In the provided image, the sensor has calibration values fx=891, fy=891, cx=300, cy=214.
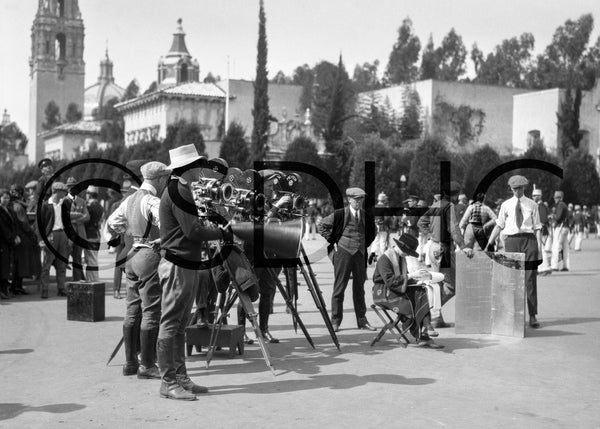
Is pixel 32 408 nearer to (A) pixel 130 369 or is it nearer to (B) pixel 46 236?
(A) pixel 130 369

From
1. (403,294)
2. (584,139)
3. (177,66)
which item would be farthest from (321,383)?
(177,66)

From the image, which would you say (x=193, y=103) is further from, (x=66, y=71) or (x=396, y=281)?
(x=396, y=281)

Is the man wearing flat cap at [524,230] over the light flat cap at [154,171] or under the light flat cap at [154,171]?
under

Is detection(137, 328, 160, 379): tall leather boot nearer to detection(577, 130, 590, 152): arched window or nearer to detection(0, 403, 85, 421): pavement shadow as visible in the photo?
detection(0, 403, 85, 421): pavement shadow

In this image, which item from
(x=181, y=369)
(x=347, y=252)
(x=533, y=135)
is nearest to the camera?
(x=181, y=369)

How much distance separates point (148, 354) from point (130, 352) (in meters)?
0.34

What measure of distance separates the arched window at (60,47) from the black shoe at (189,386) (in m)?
142

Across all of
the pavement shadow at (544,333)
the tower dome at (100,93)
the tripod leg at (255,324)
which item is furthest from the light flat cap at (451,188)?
the tower dome at (100,93)

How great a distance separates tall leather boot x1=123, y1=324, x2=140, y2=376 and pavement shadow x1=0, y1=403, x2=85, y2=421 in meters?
1.31

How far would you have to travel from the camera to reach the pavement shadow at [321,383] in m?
8.21

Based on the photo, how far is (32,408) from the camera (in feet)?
24.3

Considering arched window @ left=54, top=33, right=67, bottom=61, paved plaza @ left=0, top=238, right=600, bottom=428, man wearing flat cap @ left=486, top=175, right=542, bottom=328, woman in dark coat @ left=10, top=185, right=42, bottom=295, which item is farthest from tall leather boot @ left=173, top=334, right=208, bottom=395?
arched window @ left=54, top=33, right=67, bottom=61

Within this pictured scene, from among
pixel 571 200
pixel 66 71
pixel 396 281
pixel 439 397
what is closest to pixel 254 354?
pixel 396 281

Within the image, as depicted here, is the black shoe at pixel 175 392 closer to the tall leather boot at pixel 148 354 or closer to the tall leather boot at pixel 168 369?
the tall leather boot at pixel 168 369
